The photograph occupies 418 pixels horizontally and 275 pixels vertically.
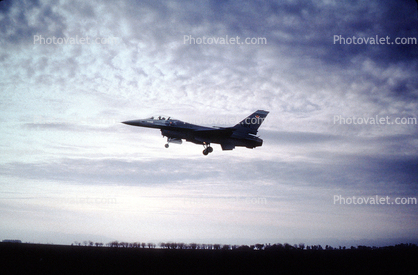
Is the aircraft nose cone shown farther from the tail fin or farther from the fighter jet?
the tail fin

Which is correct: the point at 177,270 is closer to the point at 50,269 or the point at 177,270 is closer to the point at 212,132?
the point at 50,269

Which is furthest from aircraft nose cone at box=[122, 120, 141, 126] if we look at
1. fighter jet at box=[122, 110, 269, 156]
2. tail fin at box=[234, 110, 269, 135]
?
tail fin at box=[234, 110, 269, 135]

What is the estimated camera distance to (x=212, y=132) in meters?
40.7

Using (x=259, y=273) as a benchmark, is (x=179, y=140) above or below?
above

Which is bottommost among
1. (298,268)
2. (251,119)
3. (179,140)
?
(298,268)

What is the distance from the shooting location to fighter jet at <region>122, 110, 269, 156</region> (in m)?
40.2

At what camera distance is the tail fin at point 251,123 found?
44.5 meters

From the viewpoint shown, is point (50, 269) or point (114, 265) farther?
point (114, 265)

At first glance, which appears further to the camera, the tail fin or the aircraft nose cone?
the tail fin

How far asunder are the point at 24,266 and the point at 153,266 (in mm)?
11118

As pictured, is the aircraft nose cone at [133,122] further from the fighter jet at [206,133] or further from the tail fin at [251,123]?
the tail fin at [251,123]

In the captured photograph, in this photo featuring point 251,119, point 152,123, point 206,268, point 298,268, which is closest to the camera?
point 206,268

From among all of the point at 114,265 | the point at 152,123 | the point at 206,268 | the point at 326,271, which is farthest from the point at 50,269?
the point at 326,271

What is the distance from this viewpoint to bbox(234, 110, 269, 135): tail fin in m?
44.5
